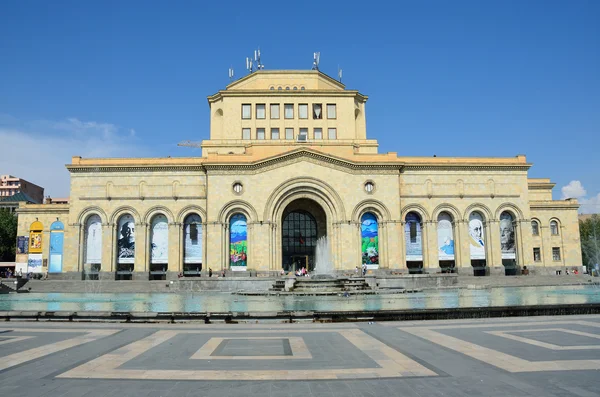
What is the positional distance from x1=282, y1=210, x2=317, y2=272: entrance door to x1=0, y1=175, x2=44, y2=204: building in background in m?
65.6

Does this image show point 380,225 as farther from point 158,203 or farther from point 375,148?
point 158,203

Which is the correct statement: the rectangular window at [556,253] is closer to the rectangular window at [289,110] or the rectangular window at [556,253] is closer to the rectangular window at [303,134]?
the rectangular window at [303,134]

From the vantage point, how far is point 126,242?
4388 centimetres

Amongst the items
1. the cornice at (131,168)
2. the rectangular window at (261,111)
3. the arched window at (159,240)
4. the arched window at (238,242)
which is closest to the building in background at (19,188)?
the cornice at (131,168)

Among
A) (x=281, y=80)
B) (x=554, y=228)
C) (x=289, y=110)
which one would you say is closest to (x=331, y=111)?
(x=289, y=110)

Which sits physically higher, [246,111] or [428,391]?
[246,111]

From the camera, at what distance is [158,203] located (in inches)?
1731

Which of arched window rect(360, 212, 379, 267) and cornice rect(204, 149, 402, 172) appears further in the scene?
arched window rect(360, 212, 379, 267)

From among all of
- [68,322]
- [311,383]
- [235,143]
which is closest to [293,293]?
[68,322]

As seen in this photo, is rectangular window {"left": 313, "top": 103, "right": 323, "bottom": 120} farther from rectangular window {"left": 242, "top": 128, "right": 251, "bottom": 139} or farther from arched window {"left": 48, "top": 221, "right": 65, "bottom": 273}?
arched window {"left": 48, "top": 221, "right": 65, "bottom": 273}

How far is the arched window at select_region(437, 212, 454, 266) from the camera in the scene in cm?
4491

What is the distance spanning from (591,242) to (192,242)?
5565 centimetres

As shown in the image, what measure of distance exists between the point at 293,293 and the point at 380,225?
18642mm

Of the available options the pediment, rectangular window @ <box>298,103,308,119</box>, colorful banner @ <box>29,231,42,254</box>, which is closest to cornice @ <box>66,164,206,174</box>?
colorful banner @ <box>29,231,42,254</box>
